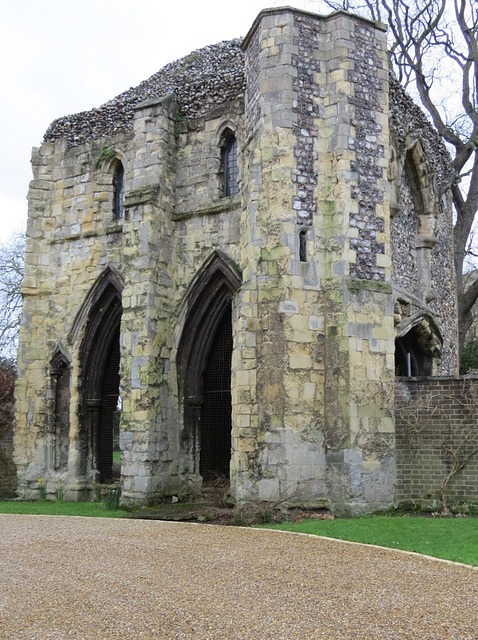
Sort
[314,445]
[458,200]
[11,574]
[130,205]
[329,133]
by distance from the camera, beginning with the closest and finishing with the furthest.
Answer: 1. [11,574]
2. [314,445]
3. [329,133]
4. [130,205]
5. [458,200]

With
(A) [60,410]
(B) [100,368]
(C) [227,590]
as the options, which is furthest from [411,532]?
(A) [60,410]

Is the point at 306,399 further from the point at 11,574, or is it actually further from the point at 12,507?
the point at 12,507

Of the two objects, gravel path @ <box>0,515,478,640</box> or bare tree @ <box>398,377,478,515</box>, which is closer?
gravel path @ <box>0,515,478,640</box>

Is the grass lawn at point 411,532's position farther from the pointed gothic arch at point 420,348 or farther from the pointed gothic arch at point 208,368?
the pointed gothic arch at point 420,348

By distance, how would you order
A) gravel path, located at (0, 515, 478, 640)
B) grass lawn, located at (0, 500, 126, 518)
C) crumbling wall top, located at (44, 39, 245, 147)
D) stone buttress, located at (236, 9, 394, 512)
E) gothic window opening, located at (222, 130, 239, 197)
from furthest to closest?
crumbling wall top, located at (44, 39, 245, 147) → gothic window opening, located at (222, 130, 239, 197) → grass lawn, located at (0, 500, 126, 518) → stone buttress, located at (236, 9, 394, 512) → gravel path, located at (0, 515, 478, 640)

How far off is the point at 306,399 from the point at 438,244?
7.66 m

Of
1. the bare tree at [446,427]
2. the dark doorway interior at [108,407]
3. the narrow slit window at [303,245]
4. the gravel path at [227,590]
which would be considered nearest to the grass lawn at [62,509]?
the dark doorway interior at [108,407]

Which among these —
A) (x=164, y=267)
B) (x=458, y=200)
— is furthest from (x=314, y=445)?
(x=458, y=200)

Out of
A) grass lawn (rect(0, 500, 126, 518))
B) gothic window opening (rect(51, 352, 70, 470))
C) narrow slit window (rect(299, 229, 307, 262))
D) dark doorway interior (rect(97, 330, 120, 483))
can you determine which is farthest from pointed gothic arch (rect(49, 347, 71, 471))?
narrow slit window (rect(299, 229, 307, 262))

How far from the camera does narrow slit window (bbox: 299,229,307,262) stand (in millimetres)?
11453

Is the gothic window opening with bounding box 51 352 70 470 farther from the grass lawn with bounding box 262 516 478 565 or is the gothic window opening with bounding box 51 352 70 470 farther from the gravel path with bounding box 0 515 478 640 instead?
the grass lawn with bounding box 262 516 478 565

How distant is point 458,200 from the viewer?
20734 mm

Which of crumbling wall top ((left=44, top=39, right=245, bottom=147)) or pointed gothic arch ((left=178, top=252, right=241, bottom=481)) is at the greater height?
crumbling wall top ((left=44, top=39, right=245, bottom=147))

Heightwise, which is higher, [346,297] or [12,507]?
[346,297]
